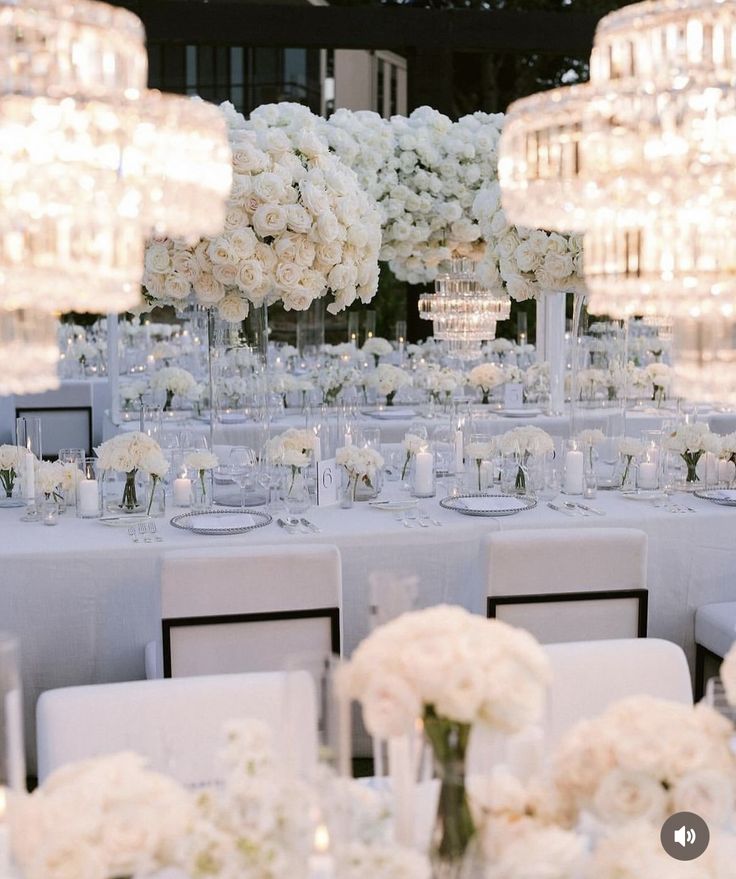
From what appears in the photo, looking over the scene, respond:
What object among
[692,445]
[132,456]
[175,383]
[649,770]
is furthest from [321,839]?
[175,383]

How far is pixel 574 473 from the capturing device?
14.0 feet

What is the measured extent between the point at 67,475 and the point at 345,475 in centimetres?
103

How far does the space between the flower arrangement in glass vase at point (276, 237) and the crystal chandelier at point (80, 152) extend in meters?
1.90

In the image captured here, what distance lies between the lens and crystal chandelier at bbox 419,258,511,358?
22.0ft

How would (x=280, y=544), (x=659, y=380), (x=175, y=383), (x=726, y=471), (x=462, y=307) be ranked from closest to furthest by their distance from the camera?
(x=280, y=544) → (x=726, y=471) → (x=175, y=383) → (x=462, y=307) → (x=659, y=380)

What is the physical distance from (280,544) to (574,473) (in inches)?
53.4

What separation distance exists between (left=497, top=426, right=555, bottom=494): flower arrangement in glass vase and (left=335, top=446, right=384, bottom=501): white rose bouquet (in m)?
0.54

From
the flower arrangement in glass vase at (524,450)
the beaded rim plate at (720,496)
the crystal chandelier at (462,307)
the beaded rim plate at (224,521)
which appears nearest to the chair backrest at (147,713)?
the beaded rim plate at (224,521)

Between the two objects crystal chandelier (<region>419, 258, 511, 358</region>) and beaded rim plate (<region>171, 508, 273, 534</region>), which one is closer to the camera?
beaded rim plate (<region>171, 508, 273, 534</region>)

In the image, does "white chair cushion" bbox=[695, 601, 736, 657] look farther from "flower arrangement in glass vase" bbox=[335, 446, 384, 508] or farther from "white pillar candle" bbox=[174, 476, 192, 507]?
"white pillar candle" bbox=[174, 476, 192, 507]

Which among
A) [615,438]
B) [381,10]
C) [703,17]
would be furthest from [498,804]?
[381,10]

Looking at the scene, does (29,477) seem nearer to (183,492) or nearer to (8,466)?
(8,466)

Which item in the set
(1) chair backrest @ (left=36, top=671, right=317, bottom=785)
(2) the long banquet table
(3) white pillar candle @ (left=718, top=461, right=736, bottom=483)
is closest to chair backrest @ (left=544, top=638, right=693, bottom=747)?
(1) chair backrest @ (left=36, top=671, right=317, bottom=785)

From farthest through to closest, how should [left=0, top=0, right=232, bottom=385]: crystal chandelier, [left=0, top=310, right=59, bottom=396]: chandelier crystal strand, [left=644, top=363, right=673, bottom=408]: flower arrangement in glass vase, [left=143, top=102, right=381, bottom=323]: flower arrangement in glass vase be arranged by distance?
[left=644, top=363, right=673, bottom=408]: flower arrangement in glass vase
[left=143, top=102, right=381, bottom=323]: flower arrangement in glass vase
[left=0, top=310, right=59, bottom=396]: chandelier crystal strand
[left=0, top=0, right=232, bottom=385]: crystal chandelier
